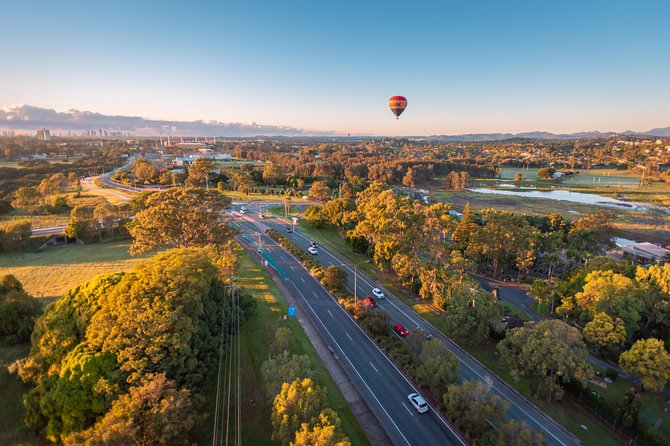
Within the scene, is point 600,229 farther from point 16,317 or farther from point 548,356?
point 16,317

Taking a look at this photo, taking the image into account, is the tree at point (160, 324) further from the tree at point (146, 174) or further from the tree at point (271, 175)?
the tree at point (146, 174)

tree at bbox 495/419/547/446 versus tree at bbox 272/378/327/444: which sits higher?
tree at bbox 272/378/327/444

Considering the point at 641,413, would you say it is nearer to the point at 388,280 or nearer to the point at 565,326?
→ the point at 565,326

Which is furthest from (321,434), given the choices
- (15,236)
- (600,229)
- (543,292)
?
(15,236)

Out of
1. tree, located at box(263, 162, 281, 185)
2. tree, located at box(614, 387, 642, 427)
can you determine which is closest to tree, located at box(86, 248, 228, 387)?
tree, located at box(614, 387, 642, 427)

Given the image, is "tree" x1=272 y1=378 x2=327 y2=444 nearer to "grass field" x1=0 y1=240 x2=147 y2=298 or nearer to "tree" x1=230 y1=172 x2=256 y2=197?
"grass field" x1=0 y1=240 x2=147 y2=298

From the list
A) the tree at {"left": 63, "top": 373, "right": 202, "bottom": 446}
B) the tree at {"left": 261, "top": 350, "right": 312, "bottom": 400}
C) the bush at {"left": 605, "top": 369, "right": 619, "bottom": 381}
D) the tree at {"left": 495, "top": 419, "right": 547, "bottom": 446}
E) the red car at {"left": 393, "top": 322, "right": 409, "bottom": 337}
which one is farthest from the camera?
the red car at {"left": 393, "top": 322, "right": 409, "bottom": 337}
